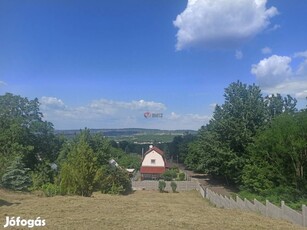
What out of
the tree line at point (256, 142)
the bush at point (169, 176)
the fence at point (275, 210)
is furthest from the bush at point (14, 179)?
the bush at point (169, 176)

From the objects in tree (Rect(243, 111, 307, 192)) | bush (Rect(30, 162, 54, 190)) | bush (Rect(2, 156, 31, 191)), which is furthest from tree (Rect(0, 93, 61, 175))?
tree (Rect(243, 111, 307, 192))

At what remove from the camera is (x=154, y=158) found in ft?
233

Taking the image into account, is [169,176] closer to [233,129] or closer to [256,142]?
[233,129]

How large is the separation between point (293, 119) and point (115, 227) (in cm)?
2580

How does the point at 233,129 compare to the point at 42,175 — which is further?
the point at 233,129

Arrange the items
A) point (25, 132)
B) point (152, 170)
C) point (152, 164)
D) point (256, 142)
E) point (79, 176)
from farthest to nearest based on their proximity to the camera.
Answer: point (152, 164)
point (152, 170)
point (25, 132)
point (256, 142)
point (79, 176)

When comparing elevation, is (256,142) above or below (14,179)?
above

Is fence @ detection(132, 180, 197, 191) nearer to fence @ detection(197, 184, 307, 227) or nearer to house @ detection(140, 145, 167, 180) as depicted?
house @ detection(140, 145, 167, 180)

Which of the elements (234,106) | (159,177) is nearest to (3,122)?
(234,106)

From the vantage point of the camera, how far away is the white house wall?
7062 cm

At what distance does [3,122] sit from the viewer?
40.7m

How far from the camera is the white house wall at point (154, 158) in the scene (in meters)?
70.6

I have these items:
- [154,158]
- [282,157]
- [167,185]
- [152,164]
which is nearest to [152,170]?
[152,164]

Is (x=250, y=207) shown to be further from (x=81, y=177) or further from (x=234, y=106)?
(x=234, y=106)
